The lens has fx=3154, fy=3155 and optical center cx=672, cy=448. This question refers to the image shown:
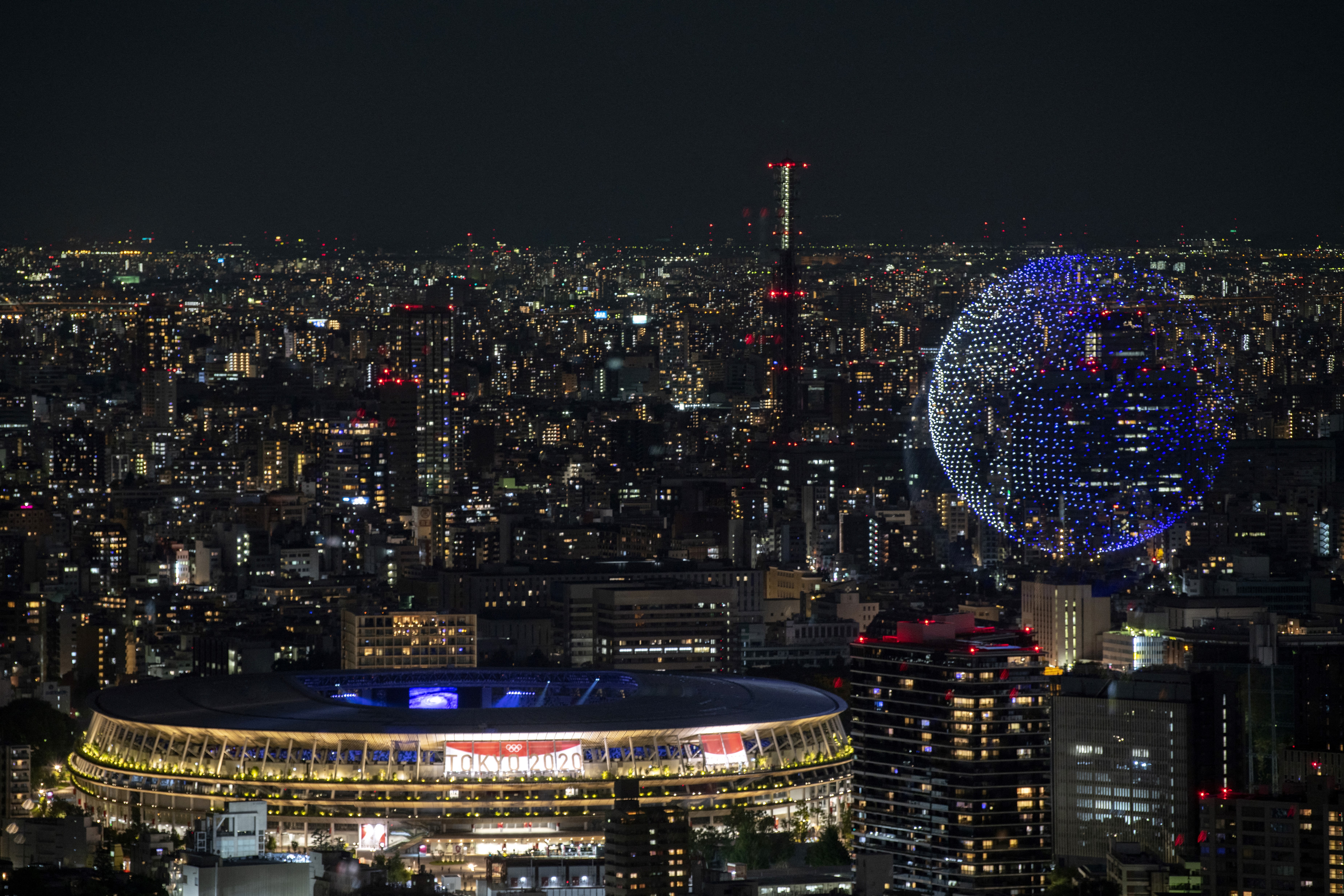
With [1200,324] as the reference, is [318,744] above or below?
below

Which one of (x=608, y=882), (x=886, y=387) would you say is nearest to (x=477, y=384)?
(x=886, y=387)

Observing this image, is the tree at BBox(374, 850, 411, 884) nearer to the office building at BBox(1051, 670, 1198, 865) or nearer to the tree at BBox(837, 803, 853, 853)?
the tree at BBox(837, 803, 853, 853)

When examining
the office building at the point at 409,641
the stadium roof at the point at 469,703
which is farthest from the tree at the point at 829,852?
the office building at the point at 409,641

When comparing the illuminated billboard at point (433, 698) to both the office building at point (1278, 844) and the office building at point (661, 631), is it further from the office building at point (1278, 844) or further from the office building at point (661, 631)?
the office building at point (1278, 844)

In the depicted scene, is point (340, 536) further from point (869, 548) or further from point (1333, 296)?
point (1333, 296)

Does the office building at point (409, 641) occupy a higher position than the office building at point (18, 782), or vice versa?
the office building at point (409, 641)

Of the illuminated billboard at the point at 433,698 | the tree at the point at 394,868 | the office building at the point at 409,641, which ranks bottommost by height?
the tree at the point at 394,868

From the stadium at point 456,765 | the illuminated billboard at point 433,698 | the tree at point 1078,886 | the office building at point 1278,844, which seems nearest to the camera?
the office building at point 1278,844
